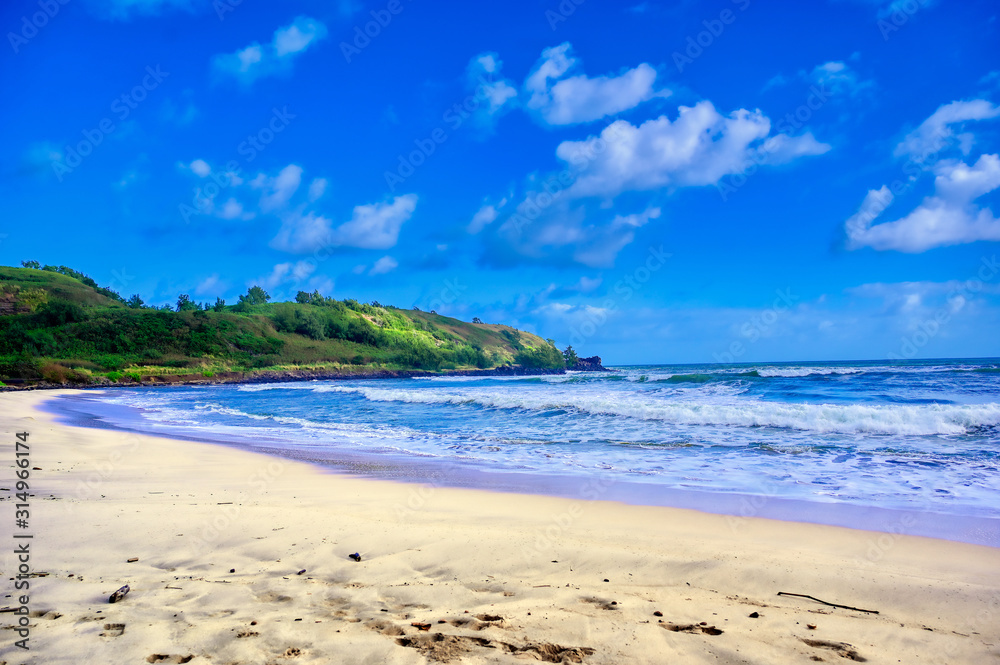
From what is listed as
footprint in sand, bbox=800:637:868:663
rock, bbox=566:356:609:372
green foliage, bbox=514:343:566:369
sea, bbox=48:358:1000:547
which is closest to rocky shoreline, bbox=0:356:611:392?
green foliage, bbox=514:343:566:369

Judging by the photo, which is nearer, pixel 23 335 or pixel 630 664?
pixel 630 664

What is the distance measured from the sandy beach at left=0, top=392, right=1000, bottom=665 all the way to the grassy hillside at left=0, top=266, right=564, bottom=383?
47035 millimetres

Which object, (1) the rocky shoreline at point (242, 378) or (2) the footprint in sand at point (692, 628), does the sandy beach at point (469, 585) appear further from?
(1) the rocky shoreline at point (242, 378)

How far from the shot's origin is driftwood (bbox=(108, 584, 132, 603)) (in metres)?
3.01

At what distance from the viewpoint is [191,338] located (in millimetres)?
62469

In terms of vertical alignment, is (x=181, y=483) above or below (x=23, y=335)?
below

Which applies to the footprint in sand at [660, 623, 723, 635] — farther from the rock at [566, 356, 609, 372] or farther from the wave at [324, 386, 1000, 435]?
the rock at [566, 356, 609, 372]

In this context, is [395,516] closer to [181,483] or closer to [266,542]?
[266,542]

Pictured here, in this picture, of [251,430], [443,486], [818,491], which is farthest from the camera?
[251,430]

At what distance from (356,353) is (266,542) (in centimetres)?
7705

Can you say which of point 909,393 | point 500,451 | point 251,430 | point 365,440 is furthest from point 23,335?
point 909,393

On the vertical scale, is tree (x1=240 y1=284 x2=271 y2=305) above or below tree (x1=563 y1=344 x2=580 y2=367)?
above

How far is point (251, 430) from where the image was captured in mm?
14195

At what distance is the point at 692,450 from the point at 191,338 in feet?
221
